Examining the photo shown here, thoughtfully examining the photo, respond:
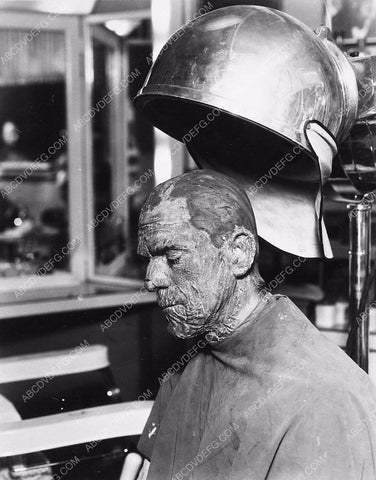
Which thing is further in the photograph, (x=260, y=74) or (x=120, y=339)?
(x=120, y=339)

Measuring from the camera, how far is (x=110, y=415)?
1.84 metres

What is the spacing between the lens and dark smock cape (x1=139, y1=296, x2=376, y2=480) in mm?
1130

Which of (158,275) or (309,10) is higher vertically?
(309,10)

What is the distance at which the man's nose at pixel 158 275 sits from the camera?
4.08 feet

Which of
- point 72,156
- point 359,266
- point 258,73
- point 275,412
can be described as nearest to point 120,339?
point 72,156

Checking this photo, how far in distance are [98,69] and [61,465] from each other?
2.87 m

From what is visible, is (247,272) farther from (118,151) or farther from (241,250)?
(118,151)

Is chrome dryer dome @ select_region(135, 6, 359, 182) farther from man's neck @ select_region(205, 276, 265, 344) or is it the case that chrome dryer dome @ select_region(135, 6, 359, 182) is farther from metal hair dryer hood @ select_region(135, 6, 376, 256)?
man's neck @ select_region(205, 276, 265, 344)

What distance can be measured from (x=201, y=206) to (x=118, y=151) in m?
3.17

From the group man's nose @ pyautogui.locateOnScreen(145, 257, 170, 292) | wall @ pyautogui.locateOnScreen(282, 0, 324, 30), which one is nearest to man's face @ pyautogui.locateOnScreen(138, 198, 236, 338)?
man's nose @ pyautogui.locateOnScreen(145, 257, 170, 292)

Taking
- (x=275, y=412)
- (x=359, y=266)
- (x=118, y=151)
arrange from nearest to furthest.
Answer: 1. (x=275, y=412)
2. (x=359, y=266)
3. (x=118, y=151)

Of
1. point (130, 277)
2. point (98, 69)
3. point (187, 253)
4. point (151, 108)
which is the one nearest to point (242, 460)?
point (187, 253)

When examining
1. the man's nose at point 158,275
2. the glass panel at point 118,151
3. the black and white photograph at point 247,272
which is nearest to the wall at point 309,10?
the black and white photograph at point 247,272

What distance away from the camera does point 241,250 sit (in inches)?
49.6
